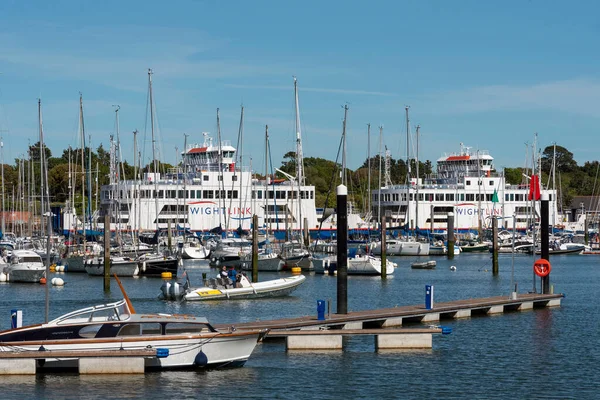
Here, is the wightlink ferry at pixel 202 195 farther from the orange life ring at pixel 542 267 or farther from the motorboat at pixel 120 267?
the orange life ring at pixel 542 267

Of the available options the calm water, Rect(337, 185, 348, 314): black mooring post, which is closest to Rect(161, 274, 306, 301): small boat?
the calm water

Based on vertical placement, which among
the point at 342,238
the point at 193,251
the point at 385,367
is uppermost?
the point at 342,238

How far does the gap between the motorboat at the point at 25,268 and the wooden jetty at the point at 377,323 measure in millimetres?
32651

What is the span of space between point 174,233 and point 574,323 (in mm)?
74736

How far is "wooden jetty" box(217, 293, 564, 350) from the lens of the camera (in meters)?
32.2

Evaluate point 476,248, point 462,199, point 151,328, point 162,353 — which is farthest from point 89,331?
point 462,199

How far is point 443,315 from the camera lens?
137ft

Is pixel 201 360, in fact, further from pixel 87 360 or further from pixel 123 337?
pixel 87 360

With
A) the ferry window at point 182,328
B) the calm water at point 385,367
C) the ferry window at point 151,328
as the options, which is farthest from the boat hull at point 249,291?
the ferry window at point 151,328

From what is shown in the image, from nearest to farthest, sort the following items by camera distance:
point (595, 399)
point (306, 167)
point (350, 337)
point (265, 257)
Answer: point (595, 399) < point (350, 337) < point (265, 257) < point (306, 167)

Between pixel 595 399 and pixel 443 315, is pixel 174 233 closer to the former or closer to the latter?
pixel 443 315

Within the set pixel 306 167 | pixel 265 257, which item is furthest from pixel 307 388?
pixel 306 167

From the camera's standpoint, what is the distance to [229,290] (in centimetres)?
4959

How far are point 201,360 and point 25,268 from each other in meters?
40.1
